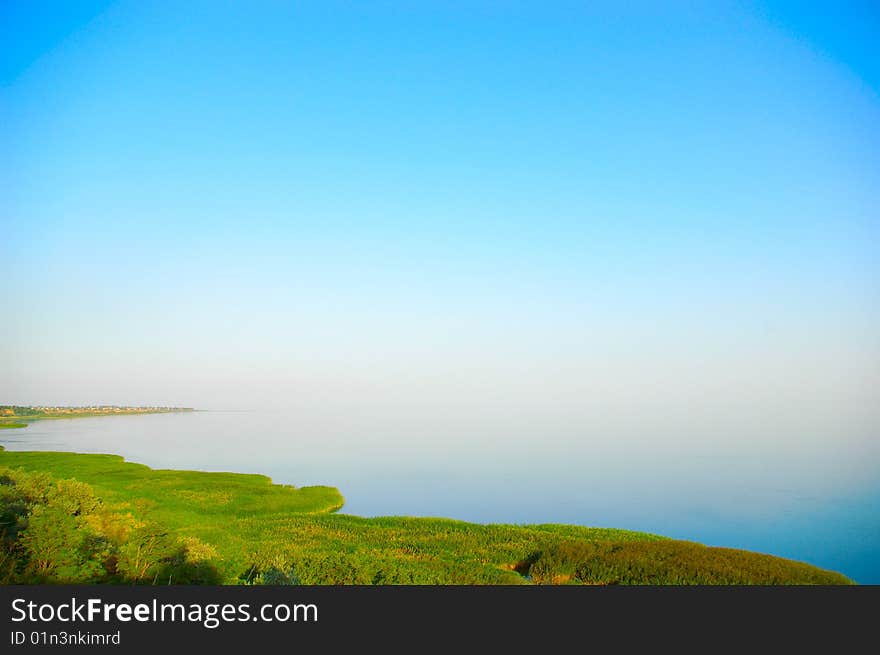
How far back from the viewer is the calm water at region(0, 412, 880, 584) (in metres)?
20.3

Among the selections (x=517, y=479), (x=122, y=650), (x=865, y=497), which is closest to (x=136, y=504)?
(x=122, y=650)

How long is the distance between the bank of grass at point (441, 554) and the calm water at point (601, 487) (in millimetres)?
4482

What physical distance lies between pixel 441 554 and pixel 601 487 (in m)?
17.5

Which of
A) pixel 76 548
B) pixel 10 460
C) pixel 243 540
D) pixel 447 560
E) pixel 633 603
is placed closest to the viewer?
pixel 633 603

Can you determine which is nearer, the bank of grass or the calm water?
the bank of grass

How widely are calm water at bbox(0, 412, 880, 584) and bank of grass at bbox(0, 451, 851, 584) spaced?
176 inches

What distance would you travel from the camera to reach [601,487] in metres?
29.0

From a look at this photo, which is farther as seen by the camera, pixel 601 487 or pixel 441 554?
pixel 601 487

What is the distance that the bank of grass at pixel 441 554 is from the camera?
11.7 meters

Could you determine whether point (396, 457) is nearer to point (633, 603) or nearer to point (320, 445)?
point (320, 445)

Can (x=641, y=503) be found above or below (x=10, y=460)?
above

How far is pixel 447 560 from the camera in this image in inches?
528

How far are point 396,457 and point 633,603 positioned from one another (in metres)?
37.2

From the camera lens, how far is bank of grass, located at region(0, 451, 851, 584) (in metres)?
11.7
